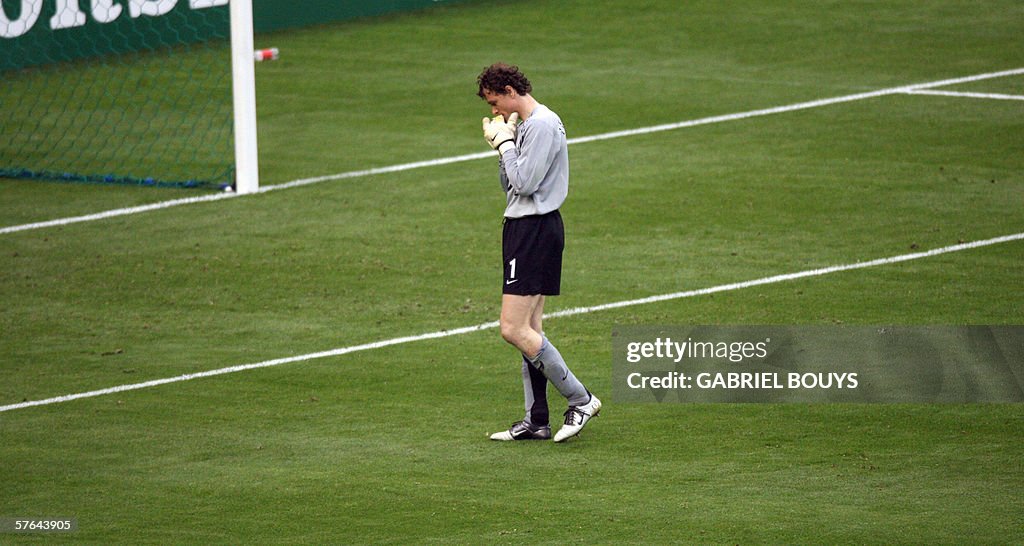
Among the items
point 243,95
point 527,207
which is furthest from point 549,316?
point 243,95

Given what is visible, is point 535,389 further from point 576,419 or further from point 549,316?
point 549,316

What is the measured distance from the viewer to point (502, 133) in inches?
340

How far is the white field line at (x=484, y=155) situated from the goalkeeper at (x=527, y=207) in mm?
6960

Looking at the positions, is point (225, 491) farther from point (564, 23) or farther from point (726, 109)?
point (564, 23)

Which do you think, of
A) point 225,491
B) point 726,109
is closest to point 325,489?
point 225,491

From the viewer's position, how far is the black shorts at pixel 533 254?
8.66 metres

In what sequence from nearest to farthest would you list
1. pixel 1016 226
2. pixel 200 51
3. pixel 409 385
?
pixel 409 385
pixel 1016 226
pixel 200 51

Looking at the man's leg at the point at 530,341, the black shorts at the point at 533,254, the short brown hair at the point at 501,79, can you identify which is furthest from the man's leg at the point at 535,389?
the short brown hair at the point at 501,79

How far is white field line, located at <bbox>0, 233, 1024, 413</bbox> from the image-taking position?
10023 millimetres

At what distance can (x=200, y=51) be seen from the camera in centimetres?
2131

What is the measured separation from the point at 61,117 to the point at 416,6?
7.69 metres

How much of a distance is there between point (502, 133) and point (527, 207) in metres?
0.44

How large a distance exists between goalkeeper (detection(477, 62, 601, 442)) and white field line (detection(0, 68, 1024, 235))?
6960 mm

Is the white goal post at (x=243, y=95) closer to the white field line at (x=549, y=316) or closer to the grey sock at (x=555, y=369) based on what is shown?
the white field line at (x=549, y=316)
